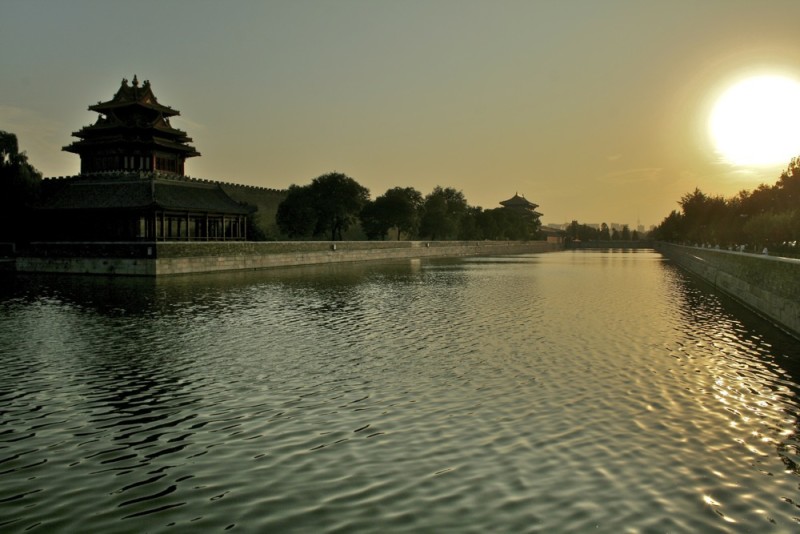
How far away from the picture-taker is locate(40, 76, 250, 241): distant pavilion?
54.0 m

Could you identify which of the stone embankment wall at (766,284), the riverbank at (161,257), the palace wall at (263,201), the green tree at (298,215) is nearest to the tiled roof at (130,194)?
the riverbank at (161,257)

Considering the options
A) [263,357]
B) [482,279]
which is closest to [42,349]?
[263,357]

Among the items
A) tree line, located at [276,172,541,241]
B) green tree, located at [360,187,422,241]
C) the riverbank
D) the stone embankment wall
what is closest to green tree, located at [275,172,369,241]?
tree line, located at [276,172,541,241]

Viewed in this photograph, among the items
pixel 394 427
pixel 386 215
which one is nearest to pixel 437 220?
pixel 386 215

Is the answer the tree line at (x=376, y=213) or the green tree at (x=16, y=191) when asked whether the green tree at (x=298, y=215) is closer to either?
the tree line at (x=376, y=213)

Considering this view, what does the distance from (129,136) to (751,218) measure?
65.3 meters

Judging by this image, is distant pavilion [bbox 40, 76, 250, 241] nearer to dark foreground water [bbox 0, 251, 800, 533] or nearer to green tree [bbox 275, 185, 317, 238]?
green tree [bbox 275, 185, 317, 238]

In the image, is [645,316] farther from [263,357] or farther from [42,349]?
[42,349]

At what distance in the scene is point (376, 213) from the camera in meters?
93.6

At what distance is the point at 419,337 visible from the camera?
17.8 m

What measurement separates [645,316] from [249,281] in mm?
23055

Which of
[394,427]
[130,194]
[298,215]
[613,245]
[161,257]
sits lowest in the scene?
[394,427]

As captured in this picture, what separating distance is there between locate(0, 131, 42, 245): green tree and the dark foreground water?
129ft

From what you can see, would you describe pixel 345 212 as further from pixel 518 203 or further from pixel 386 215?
pixel 518 203
